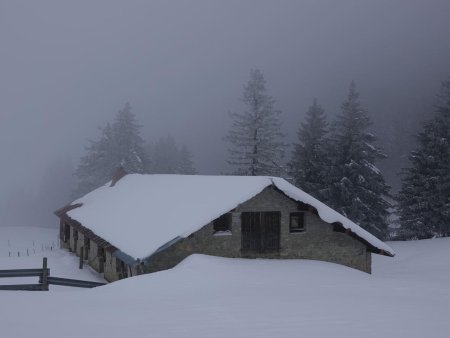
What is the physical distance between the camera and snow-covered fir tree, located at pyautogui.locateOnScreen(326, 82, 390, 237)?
33438 millimetres

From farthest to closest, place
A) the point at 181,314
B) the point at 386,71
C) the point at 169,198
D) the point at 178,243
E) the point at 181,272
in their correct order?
the point at 386,71 → the point at 169,198 → the point at 178,243 → the point at 181,272 → the point at 181,314

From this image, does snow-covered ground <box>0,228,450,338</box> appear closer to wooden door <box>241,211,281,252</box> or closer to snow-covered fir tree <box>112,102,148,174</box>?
wooden door <box>241,211,281,252</box>

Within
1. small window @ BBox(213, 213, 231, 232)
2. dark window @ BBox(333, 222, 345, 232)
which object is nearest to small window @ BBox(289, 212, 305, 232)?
dark window @ BBox(333, 222, 345, 232)

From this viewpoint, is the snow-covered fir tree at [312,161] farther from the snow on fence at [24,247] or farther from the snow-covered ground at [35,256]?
the snow on fence at [24,247]

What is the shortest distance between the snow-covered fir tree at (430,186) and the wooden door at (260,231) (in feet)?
57.7

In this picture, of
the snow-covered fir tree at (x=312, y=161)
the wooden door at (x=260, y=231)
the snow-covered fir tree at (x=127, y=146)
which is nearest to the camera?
the wooden door at (x=260, y=231)

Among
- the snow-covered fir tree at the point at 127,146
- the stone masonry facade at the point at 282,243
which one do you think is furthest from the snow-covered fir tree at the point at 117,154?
the stone masonry facade at the point at 282,243

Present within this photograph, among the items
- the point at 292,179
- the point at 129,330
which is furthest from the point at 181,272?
the point at 292,179

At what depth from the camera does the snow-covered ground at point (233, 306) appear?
8.85 metres

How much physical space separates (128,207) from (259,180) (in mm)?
8530

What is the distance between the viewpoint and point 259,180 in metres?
19.9

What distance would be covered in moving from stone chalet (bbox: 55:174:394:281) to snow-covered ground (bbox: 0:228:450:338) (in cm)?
143

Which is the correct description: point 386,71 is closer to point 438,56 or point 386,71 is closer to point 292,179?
point 438,56

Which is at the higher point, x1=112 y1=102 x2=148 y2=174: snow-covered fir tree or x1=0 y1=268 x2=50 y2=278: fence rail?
x1=112 y1=102 x2=148 y2=174: snow-covered fir tree
